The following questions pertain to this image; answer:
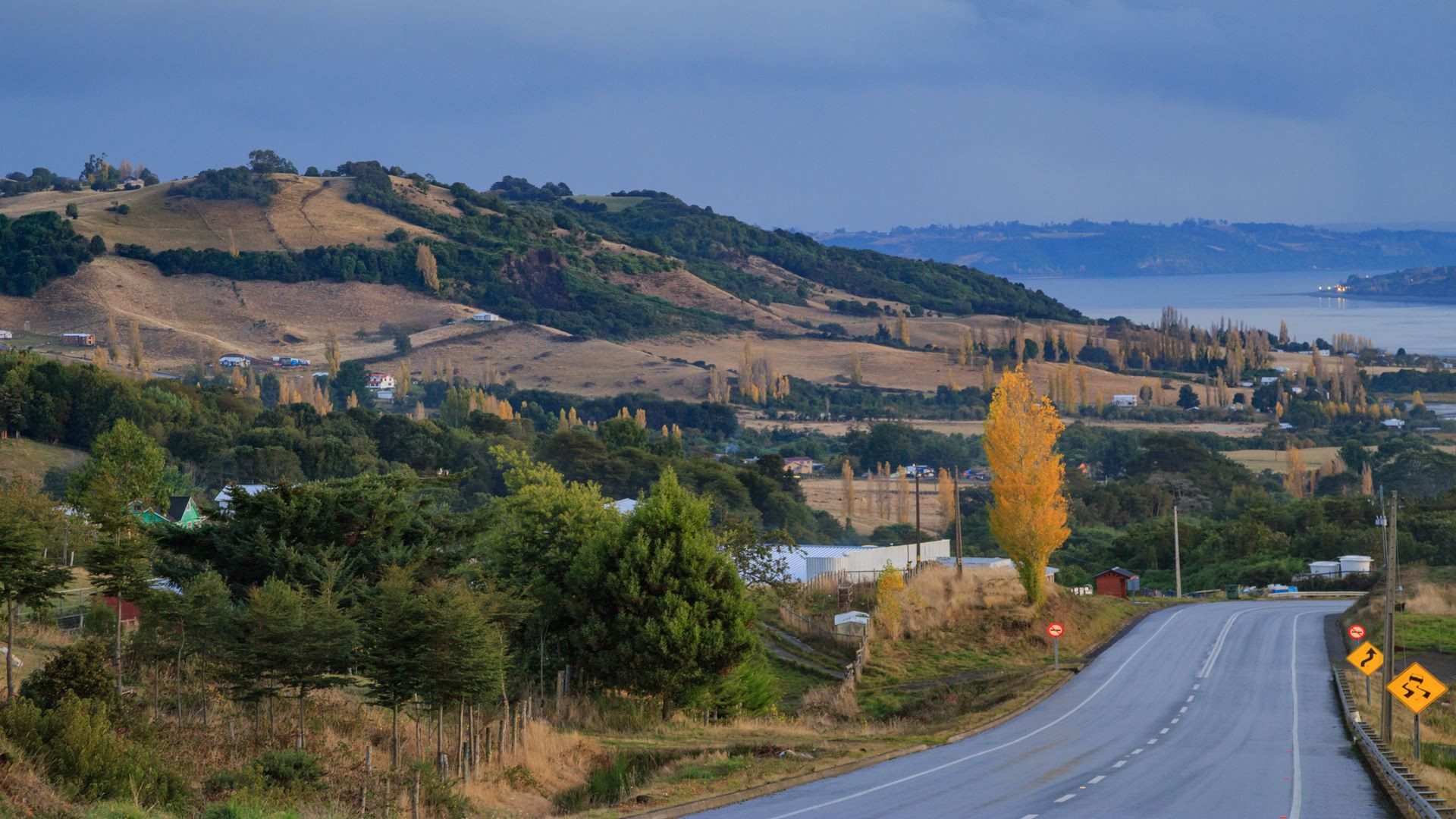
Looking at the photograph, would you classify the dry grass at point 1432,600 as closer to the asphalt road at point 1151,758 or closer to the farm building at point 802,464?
the asphalt road at point 1151,758

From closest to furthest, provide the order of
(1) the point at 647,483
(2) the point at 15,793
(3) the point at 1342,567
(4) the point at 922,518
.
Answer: (2) the point at 15,793 < (3) the point at 1342,567 < (1) the point at 647,483 < (4) the point at 922,518

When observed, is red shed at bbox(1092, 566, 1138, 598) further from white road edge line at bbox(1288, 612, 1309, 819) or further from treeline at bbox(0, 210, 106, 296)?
treeline at bbox(0, 210, 106, 296)

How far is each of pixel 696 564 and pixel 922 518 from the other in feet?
290

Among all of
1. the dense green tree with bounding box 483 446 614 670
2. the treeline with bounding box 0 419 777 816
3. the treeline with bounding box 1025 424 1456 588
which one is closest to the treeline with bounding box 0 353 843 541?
the treeline with bounding box 1025 424 1456 588

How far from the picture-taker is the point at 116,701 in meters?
22.2

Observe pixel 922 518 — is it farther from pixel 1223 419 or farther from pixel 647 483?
pixel 1223 419

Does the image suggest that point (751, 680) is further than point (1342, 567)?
No

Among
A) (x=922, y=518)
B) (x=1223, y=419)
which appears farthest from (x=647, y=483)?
(x=1223, y=419)

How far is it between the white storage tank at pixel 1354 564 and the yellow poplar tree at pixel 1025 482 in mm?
30154

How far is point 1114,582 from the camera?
74.7 meters

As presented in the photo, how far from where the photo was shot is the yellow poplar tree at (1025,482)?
52750 millimetres

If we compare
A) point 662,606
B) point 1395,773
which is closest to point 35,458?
point 662,606

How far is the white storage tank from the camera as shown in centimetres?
7662

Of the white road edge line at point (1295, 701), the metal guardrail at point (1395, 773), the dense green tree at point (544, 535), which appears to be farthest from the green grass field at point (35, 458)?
the metal guardrail at point (1395, 773)
